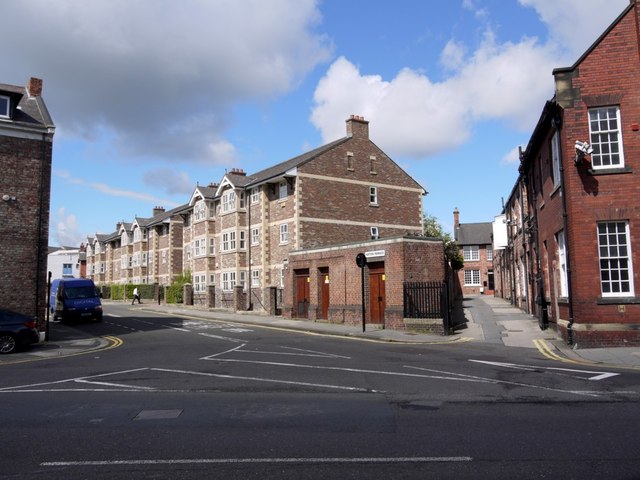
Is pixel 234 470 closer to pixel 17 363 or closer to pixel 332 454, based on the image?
pixel 332 454

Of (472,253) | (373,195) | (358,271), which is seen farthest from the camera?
(472,253)

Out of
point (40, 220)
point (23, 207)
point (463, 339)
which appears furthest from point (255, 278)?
point (463, 339)

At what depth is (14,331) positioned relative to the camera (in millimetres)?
17109

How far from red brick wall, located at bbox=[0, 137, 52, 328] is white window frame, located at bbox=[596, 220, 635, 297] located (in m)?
19.5

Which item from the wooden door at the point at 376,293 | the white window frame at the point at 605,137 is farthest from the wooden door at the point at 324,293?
the white window frame at the point at 605,137

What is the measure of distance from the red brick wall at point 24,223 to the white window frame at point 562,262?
1880 cm

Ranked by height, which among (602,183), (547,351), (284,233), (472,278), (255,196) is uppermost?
(255,196)

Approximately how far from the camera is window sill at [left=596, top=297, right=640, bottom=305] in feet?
50.5

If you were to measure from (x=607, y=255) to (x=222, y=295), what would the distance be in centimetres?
3072

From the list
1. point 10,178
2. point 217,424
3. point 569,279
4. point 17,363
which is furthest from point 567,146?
point 10,178

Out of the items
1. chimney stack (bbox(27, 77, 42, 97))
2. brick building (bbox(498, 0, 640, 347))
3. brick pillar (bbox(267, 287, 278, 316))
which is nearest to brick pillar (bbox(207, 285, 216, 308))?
brick pillar (bbox(267, 287, 278, 316))

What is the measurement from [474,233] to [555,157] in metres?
53.4

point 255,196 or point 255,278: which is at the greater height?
point 255,196

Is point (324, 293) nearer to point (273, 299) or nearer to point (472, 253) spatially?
point (273, 299)
